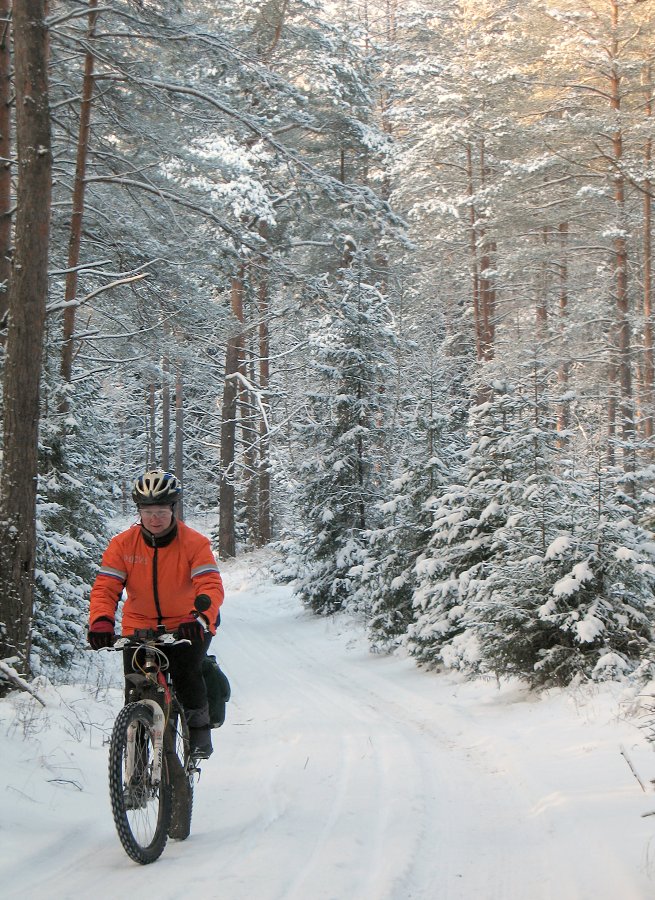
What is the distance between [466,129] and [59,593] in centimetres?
1974

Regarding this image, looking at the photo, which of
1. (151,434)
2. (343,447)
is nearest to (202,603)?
(343,447)

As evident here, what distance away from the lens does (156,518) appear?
467cm

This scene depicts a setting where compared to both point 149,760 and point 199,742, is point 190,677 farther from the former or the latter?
point 149,760

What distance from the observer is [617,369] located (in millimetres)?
20625

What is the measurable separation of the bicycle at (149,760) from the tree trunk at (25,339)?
272 centimetres

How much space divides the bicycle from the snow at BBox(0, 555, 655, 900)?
14 cm

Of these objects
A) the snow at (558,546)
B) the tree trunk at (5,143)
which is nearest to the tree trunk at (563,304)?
the snow at (558,546)

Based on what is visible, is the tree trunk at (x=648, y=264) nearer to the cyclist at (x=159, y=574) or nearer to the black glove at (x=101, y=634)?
the cyclist at (x=159, y=574)

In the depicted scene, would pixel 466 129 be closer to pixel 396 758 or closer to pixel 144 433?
pixel 396 758

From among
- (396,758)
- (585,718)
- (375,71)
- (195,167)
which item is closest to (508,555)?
(585,718)

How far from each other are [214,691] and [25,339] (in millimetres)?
3835

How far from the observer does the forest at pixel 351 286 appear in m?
8.19

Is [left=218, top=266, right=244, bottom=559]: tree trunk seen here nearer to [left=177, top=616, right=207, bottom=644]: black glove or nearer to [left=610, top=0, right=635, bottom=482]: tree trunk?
[left=610, top=0, right=635, bottom=482]: tree trunk

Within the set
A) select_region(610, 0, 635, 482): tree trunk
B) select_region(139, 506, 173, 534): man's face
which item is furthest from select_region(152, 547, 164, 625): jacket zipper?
select_region(610, 0, 635, 482): tree trunk
